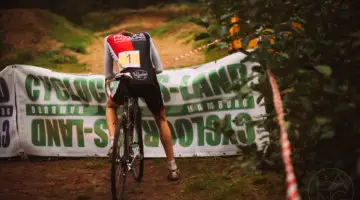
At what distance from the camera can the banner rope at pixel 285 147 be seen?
247 centimetres


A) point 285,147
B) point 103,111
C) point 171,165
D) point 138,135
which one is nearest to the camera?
point 285,147

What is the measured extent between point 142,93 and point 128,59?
1.31ft

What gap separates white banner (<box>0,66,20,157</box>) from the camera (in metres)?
7.03

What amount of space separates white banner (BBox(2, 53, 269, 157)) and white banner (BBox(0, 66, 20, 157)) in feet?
0.30

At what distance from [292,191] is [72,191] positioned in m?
3.72

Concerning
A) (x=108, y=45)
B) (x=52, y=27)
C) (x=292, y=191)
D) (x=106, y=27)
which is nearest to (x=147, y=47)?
(x=108, y=45)

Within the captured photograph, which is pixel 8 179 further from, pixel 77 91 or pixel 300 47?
pixel 300 47

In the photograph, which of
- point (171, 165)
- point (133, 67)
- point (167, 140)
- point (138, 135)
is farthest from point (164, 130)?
point (133, 67)

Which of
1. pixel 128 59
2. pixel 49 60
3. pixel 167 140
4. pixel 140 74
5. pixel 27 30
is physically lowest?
pixel 167 140

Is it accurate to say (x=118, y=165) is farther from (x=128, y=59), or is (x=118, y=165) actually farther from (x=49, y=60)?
(x=49, y=60)

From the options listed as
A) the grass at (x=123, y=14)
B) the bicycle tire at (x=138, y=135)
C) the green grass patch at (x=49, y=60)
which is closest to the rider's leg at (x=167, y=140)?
the bicycle tire at (x=138, y=135)

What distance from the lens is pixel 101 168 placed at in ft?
21.1

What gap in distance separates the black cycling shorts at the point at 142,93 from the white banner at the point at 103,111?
4.41ft

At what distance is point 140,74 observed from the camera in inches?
203
